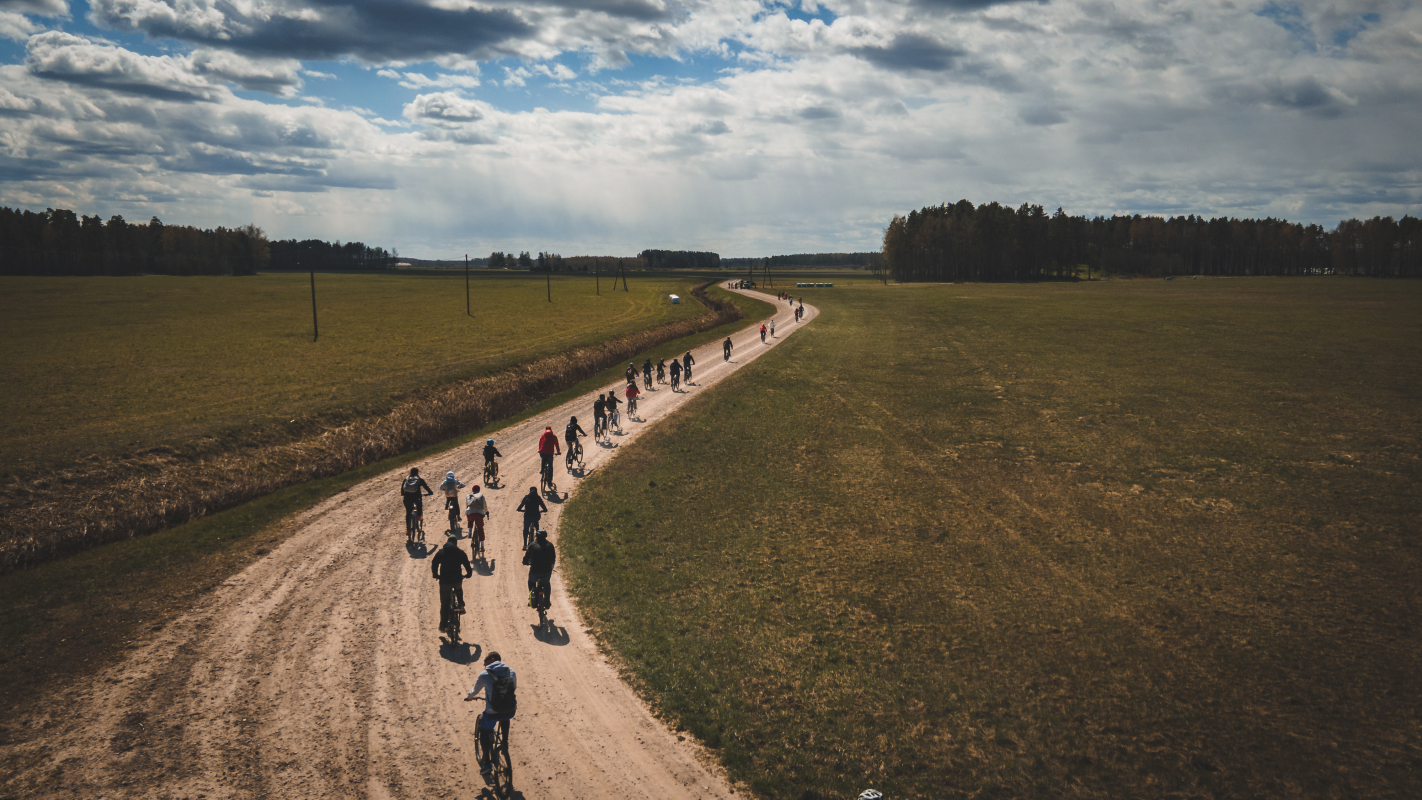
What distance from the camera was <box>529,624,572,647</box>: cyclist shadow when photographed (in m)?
16.0

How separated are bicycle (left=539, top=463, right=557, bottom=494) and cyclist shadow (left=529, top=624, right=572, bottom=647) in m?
9.96

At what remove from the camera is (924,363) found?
190ft

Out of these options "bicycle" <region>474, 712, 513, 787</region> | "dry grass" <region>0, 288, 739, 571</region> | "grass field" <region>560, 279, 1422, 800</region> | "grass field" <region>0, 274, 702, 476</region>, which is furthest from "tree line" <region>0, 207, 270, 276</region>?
"bicycle" <region>474, 712, 513, 787</region>

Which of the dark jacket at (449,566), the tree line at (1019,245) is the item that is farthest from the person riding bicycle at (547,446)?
the tree line at (1019,245)

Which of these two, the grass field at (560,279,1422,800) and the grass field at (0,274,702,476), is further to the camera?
the grass field at (0,274,702,476)

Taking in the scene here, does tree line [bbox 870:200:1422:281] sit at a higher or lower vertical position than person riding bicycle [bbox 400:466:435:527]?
higher

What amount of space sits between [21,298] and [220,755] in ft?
407

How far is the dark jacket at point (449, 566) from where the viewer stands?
15273 millimetres

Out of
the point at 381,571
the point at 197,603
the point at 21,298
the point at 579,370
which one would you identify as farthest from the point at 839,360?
the point at 21,298

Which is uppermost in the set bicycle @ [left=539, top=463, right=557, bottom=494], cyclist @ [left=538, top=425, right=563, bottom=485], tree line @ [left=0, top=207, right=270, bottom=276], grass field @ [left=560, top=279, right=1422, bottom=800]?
tree line @ [left=0, top=207, right=270, bottom=276]

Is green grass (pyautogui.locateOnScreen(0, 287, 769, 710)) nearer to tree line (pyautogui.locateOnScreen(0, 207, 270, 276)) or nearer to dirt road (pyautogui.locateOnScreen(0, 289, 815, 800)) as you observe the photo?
dirt road (pyautogui.locateOnScreen(0, 289, 815, 800))

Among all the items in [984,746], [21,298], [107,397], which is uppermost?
[21,298]

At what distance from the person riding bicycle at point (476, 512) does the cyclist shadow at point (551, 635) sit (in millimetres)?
4279

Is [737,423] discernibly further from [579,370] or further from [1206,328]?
[1206,328]
